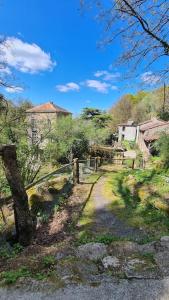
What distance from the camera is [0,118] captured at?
37.3 ft

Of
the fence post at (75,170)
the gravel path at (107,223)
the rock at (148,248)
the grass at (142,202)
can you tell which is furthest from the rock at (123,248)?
the fence post at (75,170)

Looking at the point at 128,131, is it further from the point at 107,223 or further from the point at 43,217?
the point at 43,217

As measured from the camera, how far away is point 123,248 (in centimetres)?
430

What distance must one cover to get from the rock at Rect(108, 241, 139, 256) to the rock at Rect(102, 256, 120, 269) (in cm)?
19

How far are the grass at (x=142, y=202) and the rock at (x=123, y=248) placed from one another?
3.67 feet

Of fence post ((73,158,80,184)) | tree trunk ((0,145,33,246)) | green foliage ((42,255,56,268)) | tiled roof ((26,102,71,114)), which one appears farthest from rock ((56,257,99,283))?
tiled roof ((26,102,71,114))

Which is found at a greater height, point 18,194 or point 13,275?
point 18,194

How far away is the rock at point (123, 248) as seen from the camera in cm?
417

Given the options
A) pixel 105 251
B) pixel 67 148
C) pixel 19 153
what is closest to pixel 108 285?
pixel 105 251

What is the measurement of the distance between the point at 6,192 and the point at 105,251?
632cm

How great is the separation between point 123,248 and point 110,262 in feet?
1.77

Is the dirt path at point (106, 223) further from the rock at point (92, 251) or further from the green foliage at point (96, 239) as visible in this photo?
the rock at point (92, 251)

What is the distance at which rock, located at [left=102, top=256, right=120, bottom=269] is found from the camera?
375 cm

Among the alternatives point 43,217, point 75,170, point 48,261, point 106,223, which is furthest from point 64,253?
point 75,170
